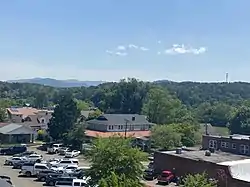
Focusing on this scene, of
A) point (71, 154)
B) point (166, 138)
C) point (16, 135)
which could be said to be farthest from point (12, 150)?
point (166, 138)

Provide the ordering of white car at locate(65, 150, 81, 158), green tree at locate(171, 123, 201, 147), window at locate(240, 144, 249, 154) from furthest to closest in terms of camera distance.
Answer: green tree at locate(171, 123, 201, 147)
white car at locate(65, 150, 81, 158)
window at locate(240, 144, 249, 154)

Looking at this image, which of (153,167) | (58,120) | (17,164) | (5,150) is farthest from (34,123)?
(153,167)

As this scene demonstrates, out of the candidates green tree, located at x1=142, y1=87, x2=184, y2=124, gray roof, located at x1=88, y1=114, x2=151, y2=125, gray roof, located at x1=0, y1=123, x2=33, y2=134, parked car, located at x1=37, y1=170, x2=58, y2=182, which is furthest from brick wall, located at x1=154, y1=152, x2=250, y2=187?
green tree, located at x1=142, y1=87, x2=184, y2=124

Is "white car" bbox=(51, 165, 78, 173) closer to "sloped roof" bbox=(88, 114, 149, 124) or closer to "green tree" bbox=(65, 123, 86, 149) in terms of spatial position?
"green tree" bbox=(65, 123, 86, 149)

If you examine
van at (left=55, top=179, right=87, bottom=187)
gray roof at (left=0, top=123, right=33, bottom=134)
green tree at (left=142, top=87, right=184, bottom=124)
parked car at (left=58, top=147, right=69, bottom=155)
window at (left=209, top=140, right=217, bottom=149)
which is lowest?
parked car at (left=58, top=147, right=69, bottom=155)

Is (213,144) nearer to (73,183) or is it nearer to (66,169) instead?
(66,169)

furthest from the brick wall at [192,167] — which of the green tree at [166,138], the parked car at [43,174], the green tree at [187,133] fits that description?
the green tree at [187,133]
